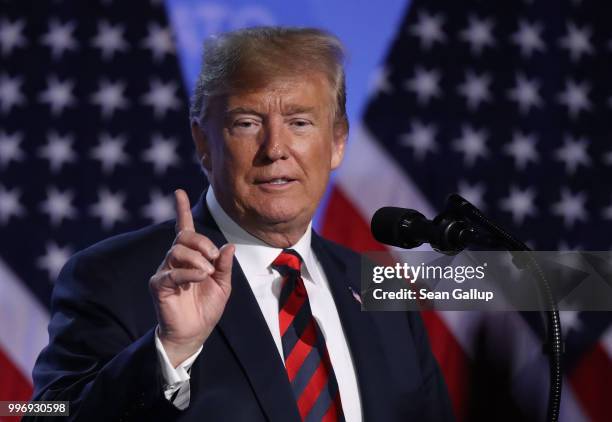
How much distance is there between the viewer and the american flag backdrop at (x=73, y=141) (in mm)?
2396

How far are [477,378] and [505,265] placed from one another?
1.37 ft

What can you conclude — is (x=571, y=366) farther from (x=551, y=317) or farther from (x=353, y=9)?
(x=551, y=317)

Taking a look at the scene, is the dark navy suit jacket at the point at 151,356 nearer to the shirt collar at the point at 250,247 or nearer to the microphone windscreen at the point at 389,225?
the shirt collar at the point at 250,247

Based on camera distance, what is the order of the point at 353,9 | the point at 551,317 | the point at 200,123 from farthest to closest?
the point at 353,9, the point at 200,123, the point at 551,317

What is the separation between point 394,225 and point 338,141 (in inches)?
23.9

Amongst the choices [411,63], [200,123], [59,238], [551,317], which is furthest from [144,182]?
[551,317]

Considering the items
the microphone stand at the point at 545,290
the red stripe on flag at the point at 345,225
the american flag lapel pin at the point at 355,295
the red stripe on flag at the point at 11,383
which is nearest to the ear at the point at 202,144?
the american flag lapel pin at the point at 355,295

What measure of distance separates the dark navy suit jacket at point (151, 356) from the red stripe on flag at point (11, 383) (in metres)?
0.98

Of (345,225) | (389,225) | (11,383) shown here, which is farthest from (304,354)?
(11,383)

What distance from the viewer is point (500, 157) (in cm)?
270

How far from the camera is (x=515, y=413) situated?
8.68 feet

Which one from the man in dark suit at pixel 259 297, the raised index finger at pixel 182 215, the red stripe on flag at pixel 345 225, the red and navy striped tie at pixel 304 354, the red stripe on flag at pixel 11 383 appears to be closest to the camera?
the raised index finger at pixel 182 215

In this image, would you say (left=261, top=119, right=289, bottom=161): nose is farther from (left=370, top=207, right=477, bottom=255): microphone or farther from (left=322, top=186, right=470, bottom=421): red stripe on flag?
(left=322, top=186, right=470, bottom=421): red stripe on flag

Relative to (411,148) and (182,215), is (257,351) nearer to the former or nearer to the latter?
(182,215)
